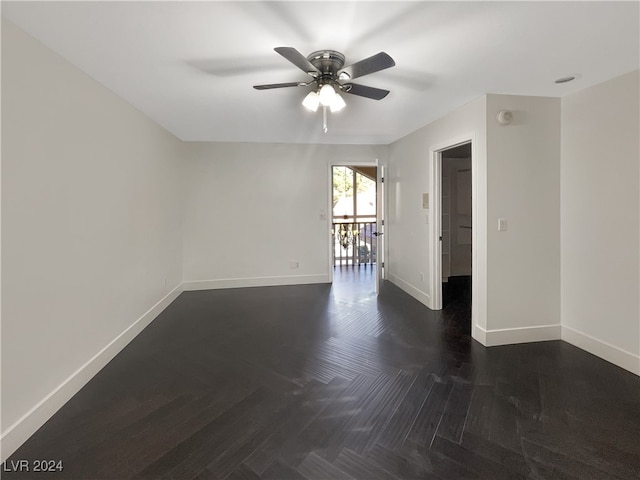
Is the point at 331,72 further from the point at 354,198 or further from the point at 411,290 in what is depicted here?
the point at 354,198

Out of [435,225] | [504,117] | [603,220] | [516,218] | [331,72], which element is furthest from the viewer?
[435,225]

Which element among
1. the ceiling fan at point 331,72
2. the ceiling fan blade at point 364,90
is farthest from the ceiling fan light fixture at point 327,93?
the ceiling fan blade at point 364,90

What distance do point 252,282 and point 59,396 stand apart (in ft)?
11.2

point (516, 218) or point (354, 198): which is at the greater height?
point (354, 198)

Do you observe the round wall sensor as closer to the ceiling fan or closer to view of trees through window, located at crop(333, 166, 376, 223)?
the ceiling fan

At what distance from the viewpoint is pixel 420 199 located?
4.49 m

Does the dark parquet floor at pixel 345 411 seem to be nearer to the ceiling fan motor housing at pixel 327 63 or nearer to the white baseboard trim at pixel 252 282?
the white baseboard trim at pixel 252 282

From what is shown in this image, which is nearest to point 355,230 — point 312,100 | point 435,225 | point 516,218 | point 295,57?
point 435,225

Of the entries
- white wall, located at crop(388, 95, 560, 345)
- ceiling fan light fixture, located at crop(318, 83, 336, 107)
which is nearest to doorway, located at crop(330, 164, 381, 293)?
white wall, located at crop(388, 95, 560, 345)

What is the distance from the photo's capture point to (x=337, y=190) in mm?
10648

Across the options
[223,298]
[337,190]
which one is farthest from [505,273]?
[337,190]

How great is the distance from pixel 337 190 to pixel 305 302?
656cm

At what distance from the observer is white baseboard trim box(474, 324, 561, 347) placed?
3180 millimetres

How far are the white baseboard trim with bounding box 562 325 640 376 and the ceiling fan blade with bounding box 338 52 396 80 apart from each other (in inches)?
116
